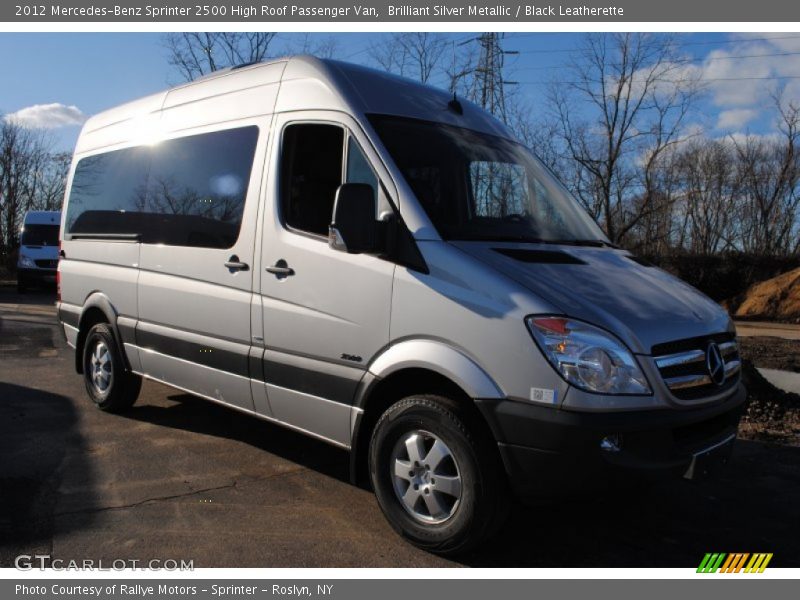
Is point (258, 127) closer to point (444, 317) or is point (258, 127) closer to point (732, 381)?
point (444, 317)

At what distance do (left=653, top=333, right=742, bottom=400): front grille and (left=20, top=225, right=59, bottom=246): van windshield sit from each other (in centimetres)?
2339

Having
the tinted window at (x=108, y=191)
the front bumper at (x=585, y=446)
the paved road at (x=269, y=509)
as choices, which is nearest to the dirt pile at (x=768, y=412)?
the paved road at (x=269, y=509)

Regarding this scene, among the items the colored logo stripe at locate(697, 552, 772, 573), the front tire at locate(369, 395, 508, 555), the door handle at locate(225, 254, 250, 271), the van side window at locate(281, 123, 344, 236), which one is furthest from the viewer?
the door handle at locate(225, 254, 250, 271)

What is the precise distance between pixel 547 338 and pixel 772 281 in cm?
2026

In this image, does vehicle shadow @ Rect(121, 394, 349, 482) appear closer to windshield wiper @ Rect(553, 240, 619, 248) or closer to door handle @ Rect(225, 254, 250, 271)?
door handle @ Rect(225, 254, 250, 271)

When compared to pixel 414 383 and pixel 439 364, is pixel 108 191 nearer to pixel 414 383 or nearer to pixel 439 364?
pixel 414 383

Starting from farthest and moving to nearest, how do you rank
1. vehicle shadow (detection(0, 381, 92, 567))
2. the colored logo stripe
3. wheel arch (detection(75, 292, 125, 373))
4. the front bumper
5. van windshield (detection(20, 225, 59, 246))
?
1. van windshield (detection(20, 225, 59, 246))
2. wheel arch (detection(75, 292, 125, 373))
3. vehicle shadow (detection(0, 381, 92, 567))
4. the colored logo stripe
5. the front bumper

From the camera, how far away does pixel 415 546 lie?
3627mm

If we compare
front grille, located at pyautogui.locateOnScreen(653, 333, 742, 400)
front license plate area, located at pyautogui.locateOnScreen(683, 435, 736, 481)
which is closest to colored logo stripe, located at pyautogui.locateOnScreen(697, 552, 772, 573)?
front license plate area, located at pyautogui.locateOnScreen(683, 435, 736, 481)

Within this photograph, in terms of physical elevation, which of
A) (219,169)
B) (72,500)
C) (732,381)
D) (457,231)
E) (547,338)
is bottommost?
Answer: (72,500)

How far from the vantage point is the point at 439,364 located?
3.39m

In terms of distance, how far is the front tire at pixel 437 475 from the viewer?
10.8 ft

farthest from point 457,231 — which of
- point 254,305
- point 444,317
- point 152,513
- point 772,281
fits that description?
point 772,281

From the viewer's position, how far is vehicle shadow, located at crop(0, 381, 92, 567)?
3.72 metres
